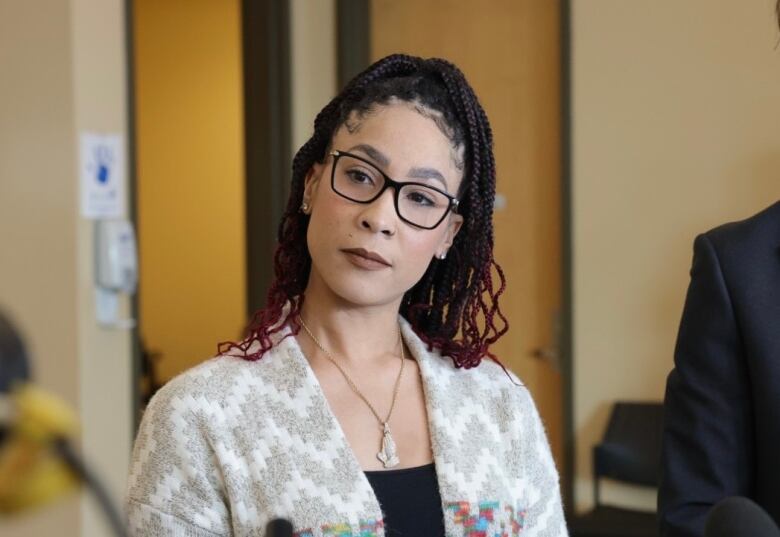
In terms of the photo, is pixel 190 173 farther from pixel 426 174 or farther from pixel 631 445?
pixel 426 174

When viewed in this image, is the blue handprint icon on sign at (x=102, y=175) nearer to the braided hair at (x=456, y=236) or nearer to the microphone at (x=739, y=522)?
the braided hair at (x=456, y=236)

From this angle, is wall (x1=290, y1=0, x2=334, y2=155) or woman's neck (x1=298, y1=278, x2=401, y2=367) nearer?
woman's neck (x1=298, y1=278, x2=401, y2=367)

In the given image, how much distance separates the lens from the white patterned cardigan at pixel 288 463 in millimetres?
1171

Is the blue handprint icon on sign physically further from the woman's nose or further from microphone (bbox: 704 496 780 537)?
microphone (bbox: 704 496 780 537)

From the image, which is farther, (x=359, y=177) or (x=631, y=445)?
(x=631, y=445)

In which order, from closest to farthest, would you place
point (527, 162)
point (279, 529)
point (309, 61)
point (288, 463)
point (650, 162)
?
point (279, 529)
point (288, 463)
point (650, 162)
point (527, 162)
point (309, 61)

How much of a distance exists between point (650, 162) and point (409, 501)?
8.80 ft

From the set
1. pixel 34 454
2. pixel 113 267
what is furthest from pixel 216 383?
pixel 113 267

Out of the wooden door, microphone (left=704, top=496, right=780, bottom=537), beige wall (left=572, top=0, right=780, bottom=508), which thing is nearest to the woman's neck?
microphone (left=704, top=496, right=780, bottom=537)

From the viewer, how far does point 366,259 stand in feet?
4.08

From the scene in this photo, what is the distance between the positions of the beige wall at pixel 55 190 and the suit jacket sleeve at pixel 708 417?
208cm

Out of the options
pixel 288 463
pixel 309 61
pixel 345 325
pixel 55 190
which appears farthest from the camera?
pixel 309 61

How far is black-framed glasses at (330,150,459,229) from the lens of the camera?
125 cm

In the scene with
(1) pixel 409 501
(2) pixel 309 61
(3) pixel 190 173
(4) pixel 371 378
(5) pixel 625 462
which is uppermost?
(2) pixel 309 61
